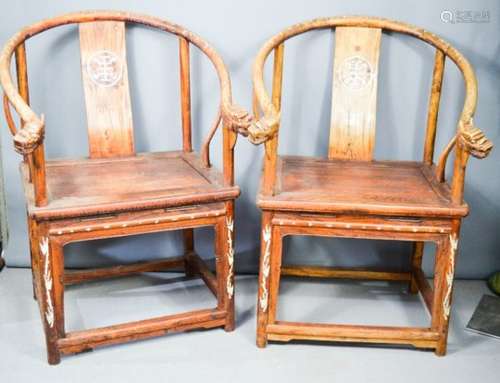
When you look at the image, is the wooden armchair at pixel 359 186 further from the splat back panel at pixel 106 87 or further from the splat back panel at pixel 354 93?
the splat back panel at pixel 106 87

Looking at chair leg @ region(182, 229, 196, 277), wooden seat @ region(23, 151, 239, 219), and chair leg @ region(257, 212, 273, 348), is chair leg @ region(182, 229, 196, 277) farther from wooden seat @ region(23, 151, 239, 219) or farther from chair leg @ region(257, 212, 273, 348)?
chair leg @ region(257, 212, 273, 348)

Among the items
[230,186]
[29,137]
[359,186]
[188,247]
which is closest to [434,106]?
[359,186]

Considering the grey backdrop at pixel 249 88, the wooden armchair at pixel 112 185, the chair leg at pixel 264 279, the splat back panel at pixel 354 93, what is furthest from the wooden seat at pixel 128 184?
the splat back panel at pixel 354 93

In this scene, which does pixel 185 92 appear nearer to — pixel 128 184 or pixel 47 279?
pixel 128 184

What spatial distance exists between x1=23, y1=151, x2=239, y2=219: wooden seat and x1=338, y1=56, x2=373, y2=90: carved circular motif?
516 millimetres

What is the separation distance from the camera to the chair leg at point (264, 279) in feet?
5.73

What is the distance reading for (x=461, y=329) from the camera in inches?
79.3

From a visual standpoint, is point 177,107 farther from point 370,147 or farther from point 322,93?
point 370,147

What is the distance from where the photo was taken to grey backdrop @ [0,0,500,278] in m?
2.07

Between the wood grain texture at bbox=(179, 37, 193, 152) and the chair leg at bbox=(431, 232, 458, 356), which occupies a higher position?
the wood grain texture at bbox=(179, 37, 193, 152)

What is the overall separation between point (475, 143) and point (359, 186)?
37 cm

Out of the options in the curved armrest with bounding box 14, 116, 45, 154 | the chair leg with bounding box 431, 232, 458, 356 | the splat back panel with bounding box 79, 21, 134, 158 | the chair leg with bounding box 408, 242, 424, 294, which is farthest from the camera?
the chair leg with bounding box 408, 242, 424, 294

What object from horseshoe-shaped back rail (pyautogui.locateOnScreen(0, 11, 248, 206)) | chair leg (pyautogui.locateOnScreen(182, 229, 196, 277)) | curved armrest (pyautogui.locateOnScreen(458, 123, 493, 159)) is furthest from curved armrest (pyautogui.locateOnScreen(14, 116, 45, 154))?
curved armrest (pyautogui.locateOnScreen(458, 123, 493, 159))

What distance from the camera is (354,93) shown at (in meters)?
2.04
